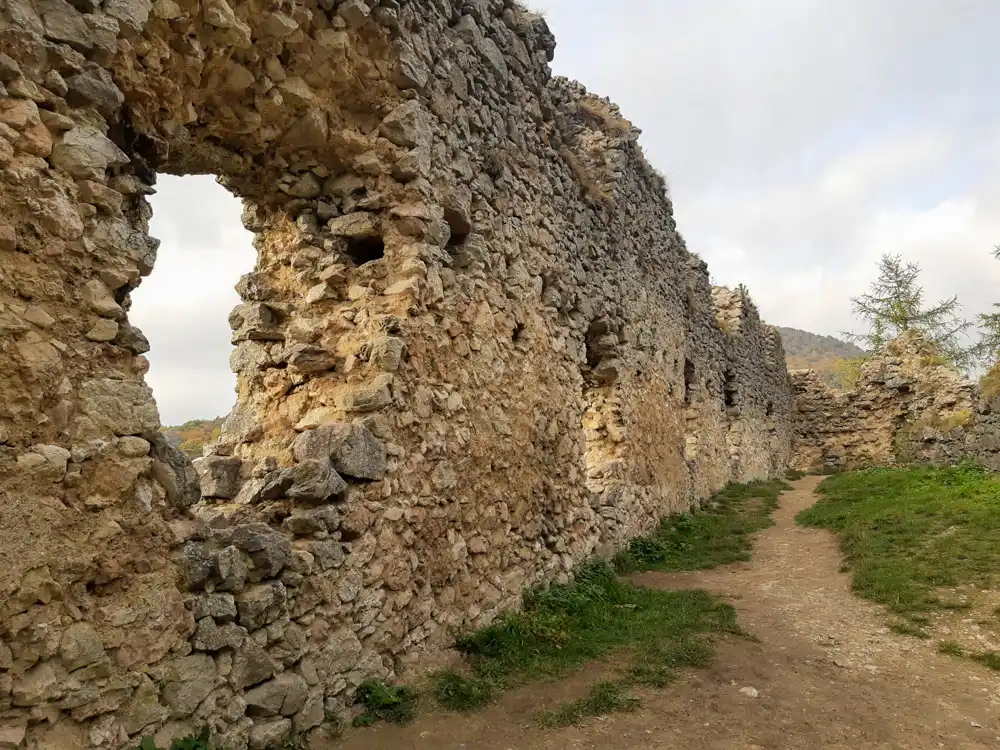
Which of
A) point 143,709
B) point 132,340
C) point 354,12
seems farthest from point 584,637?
point 354,12

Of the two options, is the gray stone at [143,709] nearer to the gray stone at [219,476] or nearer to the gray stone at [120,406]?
the gray stone at [120,406]

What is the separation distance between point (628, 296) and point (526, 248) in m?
3.49

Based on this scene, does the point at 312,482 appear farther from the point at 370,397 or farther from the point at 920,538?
the point at 920,538

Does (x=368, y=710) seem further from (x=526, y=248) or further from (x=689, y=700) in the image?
(x=526, y=248)

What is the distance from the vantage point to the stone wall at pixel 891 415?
16453 millimetres

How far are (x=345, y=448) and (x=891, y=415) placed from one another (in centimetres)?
2178

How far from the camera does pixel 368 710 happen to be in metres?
3.94

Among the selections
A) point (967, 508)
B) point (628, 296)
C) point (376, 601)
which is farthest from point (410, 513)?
point (967, 508)

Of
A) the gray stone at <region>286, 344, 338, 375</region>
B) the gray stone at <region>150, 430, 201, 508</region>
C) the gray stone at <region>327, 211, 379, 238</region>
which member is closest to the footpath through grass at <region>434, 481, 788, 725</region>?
the gray stone at <region>150, 430, 201, 508</region>

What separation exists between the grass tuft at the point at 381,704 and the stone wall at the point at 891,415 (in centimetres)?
1321

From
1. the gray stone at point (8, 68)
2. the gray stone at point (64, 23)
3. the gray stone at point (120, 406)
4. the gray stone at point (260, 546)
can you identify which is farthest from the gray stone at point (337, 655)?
the gray stone at point (64, 23)

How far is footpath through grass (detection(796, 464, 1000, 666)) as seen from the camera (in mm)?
6367

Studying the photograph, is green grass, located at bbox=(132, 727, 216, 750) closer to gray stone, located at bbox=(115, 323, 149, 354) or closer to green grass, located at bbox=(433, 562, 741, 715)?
green grass, located at bbox=(433, 562, 741, 715)

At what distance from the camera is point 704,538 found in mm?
10117
